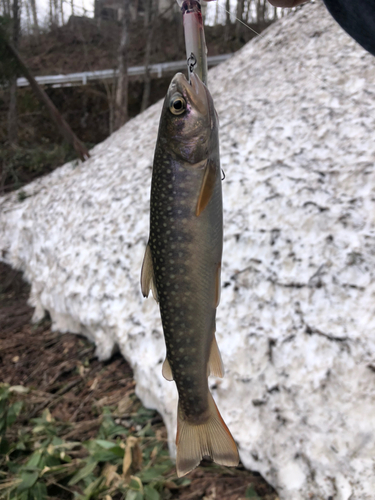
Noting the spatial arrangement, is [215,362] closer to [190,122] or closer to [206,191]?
[206,191]

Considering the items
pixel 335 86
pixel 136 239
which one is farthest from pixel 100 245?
pixel 335 86

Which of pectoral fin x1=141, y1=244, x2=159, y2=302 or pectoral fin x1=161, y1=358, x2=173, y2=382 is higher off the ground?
pectoral fin x1=141, y1=244, x2=159, y2=302

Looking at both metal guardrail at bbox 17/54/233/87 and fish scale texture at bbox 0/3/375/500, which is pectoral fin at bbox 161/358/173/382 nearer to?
fish scale texture at bbox 0/3/375/500

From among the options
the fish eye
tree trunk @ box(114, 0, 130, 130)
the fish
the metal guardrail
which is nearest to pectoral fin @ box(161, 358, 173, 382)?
the fish

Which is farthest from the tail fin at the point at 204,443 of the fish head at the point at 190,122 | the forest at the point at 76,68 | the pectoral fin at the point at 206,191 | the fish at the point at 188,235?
the forest at the point at 76,68

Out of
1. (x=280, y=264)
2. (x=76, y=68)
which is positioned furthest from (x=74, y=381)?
(x=76, y=68)

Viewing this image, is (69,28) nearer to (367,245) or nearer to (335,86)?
(335,86)
